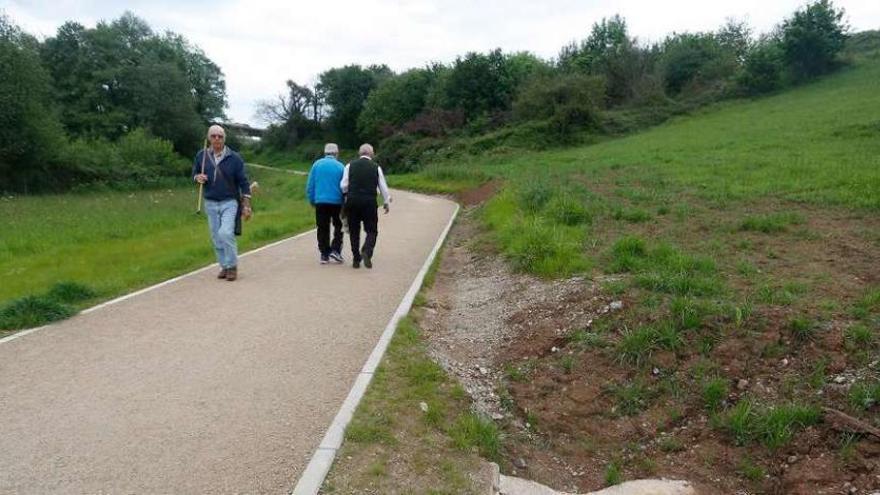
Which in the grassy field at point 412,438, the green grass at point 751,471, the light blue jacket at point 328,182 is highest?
the light blue jacket at point 328,182

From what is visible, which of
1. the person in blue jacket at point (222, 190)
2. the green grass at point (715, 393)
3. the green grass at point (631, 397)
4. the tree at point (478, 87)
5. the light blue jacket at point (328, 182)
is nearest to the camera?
the green grass at point (715, 393)

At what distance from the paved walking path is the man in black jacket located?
5.40ft

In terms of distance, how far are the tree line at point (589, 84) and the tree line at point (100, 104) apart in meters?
19.2

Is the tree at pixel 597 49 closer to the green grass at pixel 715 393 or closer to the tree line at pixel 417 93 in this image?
the tree line at pixel 417 93

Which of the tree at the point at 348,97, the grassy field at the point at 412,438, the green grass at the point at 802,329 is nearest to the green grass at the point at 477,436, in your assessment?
the grassy field at the point at 412,438

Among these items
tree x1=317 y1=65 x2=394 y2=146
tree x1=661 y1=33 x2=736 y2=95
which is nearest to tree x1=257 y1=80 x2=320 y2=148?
tree x1=317 y1=65 x2=394 y2=146

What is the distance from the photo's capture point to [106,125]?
57.0 m

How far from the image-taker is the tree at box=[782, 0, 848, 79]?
161ft

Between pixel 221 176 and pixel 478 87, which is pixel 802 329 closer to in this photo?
pixel 221 176

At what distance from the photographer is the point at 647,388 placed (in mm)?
5246

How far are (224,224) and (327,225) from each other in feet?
6.53

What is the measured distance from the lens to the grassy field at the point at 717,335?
177 inches

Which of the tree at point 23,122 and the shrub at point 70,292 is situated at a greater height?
the tree at point 23,122

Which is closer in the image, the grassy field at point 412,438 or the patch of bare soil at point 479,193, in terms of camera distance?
the grassy field at point 412,438
